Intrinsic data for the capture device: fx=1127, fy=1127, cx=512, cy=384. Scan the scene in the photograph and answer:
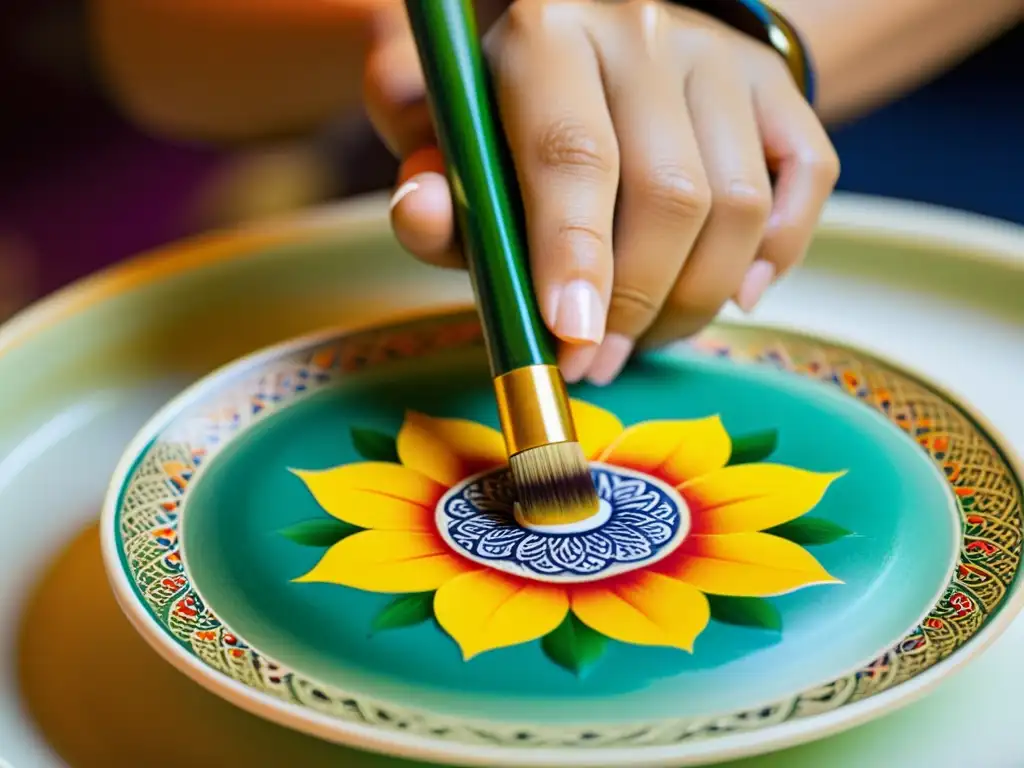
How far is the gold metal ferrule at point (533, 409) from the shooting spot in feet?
1.33

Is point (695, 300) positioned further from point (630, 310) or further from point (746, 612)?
point (746, 612)

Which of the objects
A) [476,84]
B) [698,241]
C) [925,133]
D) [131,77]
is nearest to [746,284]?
[698,241]

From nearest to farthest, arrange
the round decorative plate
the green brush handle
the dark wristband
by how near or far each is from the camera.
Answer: the round decorative plate, the green brush handle, the dark wristband

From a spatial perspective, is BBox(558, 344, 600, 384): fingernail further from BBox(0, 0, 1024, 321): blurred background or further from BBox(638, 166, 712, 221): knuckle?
BBox(0, 0, 1024, 321): blurred background

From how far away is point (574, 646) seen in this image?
332 millimetres

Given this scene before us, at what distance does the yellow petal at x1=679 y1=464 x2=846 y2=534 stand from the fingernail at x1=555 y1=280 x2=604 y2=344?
→ 0.07 meters

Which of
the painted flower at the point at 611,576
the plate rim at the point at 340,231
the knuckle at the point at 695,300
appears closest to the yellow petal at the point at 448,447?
the painted flower at the point at 611,576

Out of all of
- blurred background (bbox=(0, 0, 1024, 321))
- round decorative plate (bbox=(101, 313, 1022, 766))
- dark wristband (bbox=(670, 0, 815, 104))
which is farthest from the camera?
blurred background (bbox=(0, 0, 1024, 321))

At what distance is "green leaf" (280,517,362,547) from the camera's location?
393 mm

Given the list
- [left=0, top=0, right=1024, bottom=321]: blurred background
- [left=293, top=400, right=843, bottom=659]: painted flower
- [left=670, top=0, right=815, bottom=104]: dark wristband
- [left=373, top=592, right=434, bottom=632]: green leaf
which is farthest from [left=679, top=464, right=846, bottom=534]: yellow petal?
[left=0, top=0, right=1024, bottom=321]: blurred background

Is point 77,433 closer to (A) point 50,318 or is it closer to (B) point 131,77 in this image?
(A) point 50,318

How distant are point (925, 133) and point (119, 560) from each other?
890mm

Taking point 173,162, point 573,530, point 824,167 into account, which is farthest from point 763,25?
point 173,162

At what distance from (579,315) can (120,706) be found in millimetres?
213
